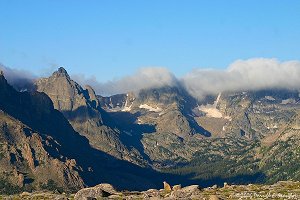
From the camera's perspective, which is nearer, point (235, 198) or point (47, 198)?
point (235, 198)

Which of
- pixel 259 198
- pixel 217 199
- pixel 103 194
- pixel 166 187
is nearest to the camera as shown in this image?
pixel 217 199

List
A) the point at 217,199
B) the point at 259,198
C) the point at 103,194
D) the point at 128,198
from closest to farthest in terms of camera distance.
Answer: the point at 217,199, the point at 259,198, the point at 128,198, the point at 103,194

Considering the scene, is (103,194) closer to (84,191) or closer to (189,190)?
(84,191)

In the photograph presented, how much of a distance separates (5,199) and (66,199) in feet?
74.1

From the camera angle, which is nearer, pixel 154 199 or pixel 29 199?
pixel 154 199

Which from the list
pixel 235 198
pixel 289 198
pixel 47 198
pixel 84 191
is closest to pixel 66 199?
pixel 84 191

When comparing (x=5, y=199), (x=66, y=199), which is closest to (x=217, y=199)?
(x=66, y=199)

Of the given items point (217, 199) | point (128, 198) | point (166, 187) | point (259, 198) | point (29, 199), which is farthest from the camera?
point (166, 187)

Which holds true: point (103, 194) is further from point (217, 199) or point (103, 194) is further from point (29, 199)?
point (217, 199)

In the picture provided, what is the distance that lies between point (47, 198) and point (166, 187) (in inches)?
1156

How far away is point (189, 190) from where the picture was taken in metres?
111

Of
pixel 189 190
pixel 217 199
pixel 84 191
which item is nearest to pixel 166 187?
pixel 189 190

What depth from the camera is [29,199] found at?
118 metres

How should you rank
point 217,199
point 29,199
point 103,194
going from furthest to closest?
point 29,199 < point 103,194 < point 217,199
